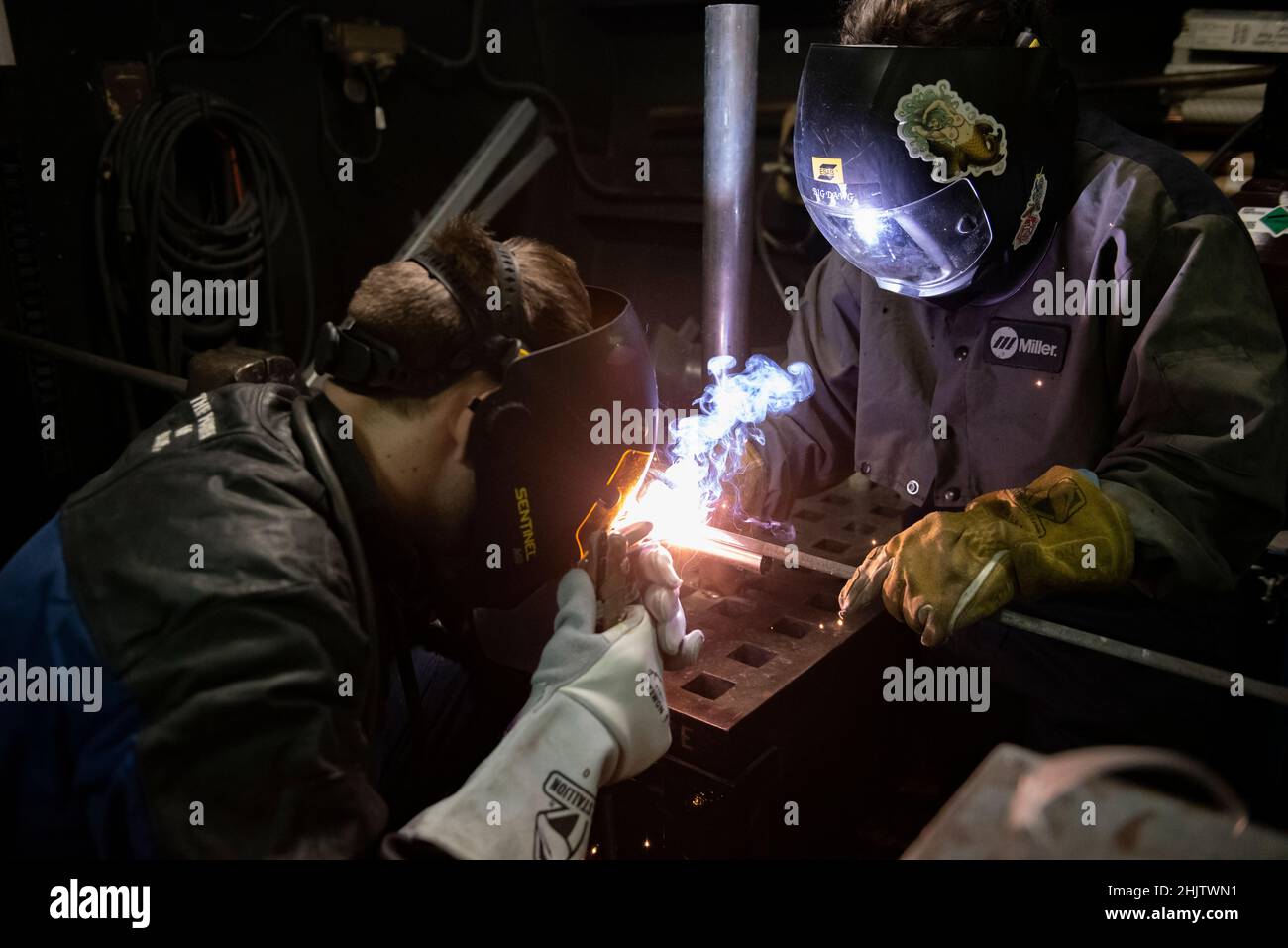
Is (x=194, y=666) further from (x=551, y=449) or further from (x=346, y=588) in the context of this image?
(x=551, y=449)

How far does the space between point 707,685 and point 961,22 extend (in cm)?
144

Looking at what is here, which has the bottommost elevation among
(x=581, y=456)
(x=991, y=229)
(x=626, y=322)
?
(x=581, y=456)

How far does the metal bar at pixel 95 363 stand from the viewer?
124 inches

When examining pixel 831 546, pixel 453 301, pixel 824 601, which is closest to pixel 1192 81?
pixel 831 546

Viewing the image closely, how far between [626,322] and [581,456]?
25 centimetres

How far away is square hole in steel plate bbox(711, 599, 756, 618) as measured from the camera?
221cm

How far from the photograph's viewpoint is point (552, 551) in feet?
5.59

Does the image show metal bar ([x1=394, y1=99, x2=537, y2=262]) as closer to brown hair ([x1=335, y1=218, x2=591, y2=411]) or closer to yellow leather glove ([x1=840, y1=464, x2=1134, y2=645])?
brown hair ([x1=335, y1=218, x2=591, y2=411])

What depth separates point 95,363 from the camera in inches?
126

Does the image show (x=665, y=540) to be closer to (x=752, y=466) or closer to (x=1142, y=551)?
(x=752, y=466)

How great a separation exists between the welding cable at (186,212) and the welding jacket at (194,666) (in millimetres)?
2339

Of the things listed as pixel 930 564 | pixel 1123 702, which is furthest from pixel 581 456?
pixel 1123 702
